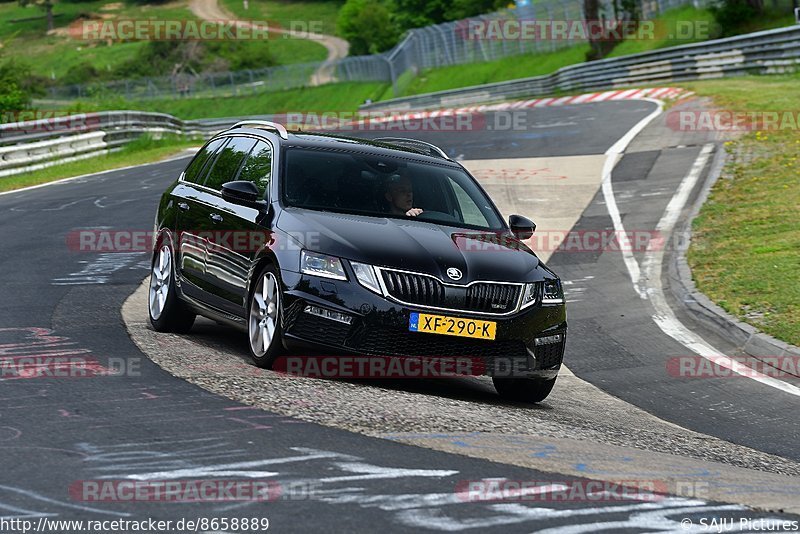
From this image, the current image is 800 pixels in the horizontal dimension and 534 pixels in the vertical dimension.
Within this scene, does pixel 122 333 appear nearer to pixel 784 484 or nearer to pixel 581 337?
pixel 581 337

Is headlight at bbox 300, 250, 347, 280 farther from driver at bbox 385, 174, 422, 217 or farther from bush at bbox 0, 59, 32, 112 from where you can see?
bush at bbox 0, 59, 32, 112

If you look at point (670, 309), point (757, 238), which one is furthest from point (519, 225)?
point (757, 238)

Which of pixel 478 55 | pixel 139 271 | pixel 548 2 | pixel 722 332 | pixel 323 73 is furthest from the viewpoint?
pixel 323 73

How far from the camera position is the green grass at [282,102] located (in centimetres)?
8062

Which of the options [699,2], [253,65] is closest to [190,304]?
[699,2]

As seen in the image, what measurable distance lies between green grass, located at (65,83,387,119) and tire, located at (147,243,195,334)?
66.8m

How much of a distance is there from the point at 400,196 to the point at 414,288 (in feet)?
4.73

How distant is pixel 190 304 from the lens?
1032 cm

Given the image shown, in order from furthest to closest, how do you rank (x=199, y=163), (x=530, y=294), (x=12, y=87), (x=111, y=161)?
(x=12, y=87), (x=111, y=161), (x=199, y=163), (x=530, y=294)

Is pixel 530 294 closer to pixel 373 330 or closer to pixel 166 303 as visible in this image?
pixel 373 330

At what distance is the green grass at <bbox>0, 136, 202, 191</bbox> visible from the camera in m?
27.6

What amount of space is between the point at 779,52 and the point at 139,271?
27583 millimetres

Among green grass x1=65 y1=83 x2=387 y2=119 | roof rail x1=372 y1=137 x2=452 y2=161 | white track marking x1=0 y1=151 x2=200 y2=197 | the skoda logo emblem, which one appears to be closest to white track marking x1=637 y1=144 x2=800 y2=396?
roof rail x1=372 y1=137 x2=452 y2=161

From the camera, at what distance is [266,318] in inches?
349
